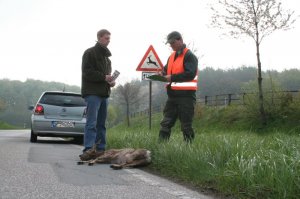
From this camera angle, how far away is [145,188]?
4.84 m

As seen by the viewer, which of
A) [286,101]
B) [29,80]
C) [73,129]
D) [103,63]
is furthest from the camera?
[29,80]

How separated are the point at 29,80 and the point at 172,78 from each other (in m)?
195

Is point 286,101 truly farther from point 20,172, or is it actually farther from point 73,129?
point 20,172

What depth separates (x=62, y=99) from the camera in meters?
13.2

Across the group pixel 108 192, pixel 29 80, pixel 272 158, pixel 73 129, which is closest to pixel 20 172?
pixel 108 192

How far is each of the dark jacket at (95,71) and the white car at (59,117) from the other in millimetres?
5116

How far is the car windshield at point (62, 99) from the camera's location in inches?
516

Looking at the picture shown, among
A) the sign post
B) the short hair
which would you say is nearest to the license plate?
the sign post

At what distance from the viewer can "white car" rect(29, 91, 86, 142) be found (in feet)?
42.2

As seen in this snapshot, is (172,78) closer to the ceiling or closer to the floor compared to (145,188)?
closer to the ceiling

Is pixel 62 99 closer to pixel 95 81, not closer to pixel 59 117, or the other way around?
pixel 59 117

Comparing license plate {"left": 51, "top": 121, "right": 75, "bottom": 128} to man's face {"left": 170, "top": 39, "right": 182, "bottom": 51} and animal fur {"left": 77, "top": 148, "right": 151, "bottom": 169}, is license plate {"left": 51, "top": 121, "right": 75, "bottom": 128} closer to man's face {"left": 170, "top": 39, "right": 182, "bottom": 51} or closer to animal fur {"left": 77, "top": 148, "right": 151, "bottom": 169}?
animal fur {"left": 77, "top": 148, "right": 151, "bottom": 169}

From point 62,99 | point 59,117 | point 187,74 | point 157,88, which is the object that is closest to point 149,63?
point 62,99

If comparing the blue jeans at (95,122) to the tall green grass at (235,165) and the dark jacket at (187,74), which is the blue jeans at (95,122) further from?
the dark jacket at (187,74)
